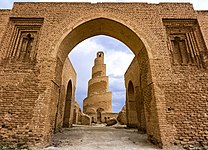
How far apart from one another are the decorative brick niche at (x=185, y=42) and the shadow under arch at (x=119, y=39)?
119 cm

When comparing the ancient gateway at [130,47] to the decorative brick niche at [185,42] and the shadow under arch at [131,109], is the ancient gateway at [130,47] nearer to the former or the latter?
the decorative brick niche at [185,42]

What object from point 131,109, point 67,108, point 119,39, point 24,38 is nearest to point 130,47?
point 119,39

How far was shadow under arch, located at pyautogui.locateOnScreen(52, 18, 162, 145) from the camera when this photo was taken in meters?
5.30

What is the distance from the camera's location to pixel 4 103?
487 cm

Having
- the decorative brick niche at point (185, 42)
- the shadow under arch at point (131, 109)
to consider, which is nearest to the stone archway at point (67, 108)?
the shadow under arch at point (131, 109)

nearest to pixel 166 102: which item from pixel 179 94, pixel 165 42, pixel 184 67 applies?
pixel 179 94

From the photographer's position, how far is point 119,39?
23.8ft

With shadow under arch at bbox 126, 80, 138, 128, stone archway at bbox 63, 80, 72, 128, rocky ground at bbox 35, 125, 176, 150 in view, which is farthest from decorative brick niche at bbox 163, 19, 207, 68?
stone archway at bbox 63, 80, 72, 128

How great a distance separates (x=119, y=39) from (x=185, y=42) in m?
2.99

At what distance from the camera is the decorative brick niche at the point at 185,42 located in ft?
18.5

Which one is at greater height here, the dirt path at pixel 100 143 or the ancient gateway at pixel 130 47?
the ancient gateway at pixel 130 47

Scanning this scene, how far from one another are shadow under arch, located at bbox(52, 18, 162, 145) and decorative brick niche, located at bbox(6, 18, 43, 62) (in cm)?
120

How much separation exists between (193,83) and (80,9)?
5565 mm

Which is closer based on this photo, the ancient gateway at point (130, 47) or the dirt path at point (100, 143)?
the dirt path at point (100, 143)
